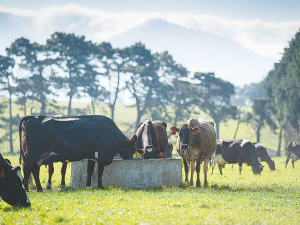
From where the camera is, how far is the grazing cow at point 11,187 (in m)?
9.70

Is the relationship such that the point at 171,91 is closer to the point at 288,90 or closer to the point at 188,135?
the point at 288,90

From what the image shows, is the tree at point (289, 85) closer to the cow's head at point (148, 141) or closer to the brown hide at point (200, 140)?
the brown hide at point (200, 140)

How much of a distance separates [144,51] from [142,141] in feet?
146

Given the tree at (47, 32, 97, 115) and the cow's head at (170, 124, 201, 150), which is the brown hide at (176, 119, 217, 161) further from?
the tree at (47, 32, 97, 115)

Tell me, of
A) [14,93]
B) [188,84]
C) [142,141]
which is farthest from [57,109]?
[142,141]

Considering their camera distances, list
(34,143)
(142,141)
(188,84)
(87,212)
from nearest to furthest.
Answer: (87,212) < (34,143) < (142,141) < (188,84)

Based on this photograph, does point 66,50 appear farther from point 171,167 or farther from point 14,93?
point 171,167

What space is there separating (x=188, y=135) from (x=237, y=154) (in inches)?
470

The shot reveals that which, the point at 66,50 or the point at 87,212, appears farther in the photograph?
the point at 66,50

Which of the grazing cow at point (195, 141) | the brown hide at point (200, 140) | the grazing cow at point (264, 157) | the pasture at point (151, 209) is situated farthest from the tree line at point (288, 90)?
the pasture at point (151, 209)

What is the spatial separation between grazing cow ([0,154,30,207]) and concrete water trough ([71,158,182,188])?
496 centimetres

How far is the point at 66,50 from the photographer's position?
5628cm

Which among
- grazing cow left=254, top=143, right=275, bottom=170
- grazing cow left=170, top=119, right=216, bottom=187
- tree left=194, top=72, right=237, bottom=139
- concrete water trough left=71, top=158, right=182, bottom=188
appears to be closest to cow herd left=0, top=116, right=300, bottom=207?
grazing cow left=170, top=119, right=216, bottom=187

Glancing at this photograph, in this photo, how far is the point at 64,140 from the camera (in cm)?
1356
